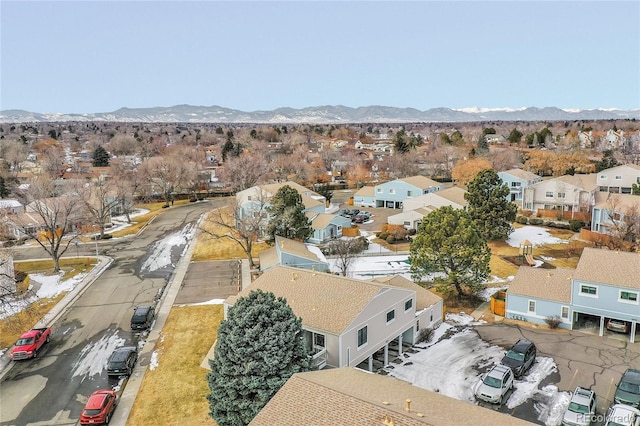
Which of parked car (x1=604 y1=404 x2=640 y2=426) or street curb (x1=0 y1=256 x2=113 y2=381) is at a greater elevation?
parked car (x1=604 y1=404 x2=640 y2=426)

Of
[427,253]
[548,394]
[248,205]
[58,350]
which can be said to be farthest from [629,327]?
[248,205]

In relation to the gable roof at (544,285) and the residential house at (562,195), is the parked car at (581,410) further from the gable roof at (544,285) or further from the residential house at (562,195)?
the residential house at (562,195)

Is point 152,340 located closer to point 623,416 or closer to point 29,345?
point 29,345

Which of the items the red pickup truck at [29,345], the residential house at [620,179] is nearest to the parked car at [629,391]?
the red pickup truck at [29,345]

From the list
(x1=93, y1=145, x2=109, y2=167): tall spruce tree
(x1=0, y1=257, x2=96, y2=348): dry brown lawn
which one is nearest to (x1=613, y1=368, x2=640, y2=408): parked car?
A: (x1=0, y1=257, x2=96, y2=348): dry brown lawn

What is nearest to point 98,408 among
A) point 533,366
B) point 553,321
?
point 533,366

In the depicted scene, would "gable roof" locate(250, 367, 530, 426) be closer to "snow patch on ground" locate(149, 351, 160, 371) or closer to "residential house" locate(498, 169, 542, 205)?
"snow patch on ground" locate(149, 351, 160, 371)
